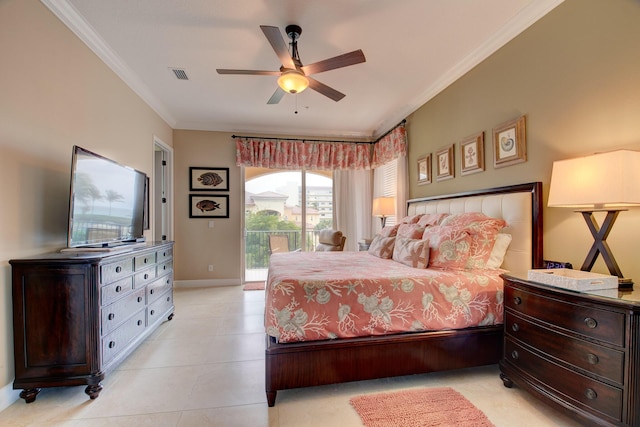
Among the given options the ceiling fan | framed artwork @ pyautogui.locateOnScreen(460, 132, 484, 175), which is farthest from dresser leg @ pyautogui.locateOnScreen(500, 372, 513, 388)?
the ceiling fan

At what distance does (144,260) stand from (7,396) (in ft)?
3.79

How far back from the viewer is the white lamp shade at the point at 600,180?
1.42 meters

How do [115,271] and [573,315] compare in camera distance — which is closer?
[573,315]

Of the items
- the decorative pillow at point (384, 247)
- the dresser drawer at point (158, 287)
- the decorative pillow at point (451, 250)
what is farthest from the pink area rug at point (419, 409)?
the dresser drawer at point (158, 287)

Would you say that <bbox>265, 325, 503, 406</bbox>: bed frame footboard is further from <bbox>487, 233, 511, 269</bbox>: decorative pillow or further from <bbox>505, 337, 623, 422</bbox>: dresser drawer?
<bbox>487, 233, 511, 269</bbox>: decorative pillow

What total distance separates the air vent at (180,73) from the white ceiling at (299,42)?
6 cm

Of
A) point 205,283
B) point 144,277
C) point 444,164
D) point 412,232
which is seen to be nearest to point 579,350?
point 412,232

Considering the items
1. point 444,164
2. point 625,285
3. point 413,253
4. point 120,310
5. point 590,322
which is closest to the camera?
point 590,322

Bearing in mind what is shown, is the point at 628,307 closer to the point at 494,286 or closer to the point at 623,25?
the point at 494,286

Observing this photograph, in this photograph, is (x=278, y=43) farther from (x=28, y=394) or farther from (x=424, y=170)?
(x=28, y=394)

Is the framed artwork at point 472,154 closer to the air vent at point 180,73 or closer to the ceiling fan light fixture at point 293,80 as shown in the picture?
the ceiling fan light fixture at point 293,80

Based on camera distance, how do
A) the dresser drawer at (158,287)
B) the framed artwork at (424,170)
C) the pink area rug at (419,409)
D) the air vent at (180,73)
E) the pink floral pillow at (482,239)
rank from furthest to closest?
the framed artwork at (424,170) → the air vent at (180,73) → the dresser drawer at (158,287) → the pink floral pillow at (482,239) → the pink area rug at (419,409)

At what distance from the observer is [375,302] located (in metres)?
1.90

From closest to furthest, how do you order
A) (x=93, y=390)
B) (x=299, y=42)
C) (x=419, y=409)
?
(x=419, y=409)
(x=93, y=390)
(x=299, y=42)
